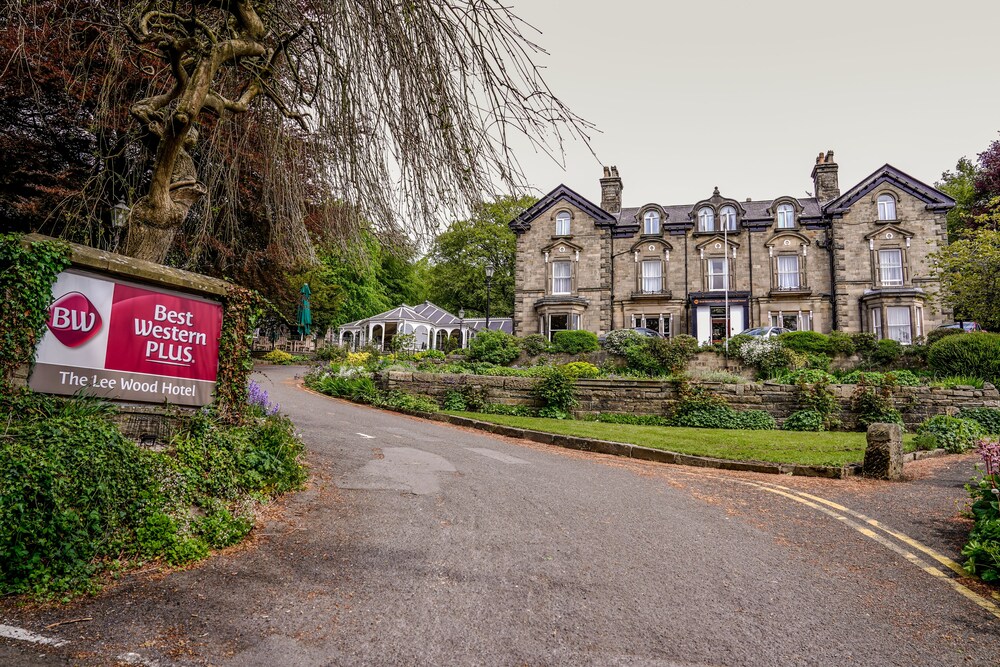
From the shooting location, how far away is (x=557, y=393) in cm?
1650

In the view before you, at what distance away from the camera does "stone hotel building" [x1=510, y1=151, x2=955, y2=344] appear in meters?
29.6

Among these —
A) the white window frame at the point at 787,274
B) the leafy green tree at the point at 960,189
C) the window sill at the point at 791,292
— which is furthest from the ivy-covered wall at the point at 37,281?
Result: the leafy green tree at the point at 960,189

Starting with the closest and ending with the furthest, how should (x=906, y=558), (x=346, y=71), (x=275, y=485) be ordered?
1. (x=346, y=71)
2. (x=906, y=558)
3. (x=275, y=485)

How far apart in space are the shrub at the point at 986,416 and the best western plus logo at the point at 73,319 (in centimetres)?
1758

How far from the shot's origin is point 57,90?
919 cm

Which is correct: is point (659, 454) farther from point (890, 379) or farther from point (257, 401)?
point (890, 379)

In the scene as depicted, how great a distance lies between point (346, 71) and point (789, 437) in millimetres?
13106

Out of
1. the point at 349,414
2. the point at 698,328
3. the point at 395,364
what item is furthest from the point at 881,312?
the point at 349,414

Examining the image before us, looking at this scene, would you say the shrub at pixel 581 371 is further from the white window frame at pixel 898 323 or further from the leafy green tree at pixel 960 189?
the leafy green tree at pixel 960 189

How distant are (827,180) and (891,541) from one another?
3379 cm

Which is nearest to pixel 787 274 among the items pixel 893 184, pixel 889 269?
pixel 889 269

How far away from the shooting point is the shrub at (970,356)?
16.8 meters

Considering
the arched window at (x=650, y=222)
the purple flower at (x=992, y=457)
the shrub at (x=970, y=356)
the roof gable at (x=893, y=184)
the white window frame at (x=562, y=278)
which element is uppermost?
the roof gable at (x=893, y=184)

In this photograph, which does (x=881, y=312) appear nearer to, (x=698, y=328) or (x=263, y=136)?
(x=698, y=328)
